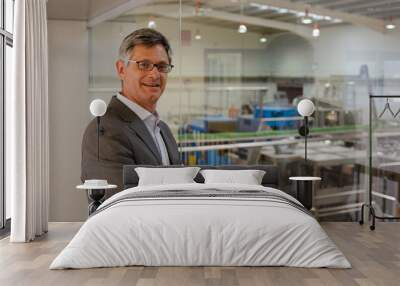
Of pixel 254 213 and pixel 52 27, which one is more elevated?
pixel 52 27

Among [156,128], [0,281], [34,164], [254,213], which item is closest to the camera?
[0,281]

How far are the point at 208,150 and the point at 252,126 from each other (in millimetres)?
583

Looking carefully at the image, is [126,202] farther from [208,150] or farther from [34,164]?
[208,150]

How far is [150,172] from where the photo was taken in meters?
7.20

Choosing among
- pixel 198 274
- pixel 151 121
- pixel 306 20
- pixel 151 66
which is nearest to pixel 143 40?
pixel 151 66

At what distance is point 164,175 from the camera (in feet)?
23.3

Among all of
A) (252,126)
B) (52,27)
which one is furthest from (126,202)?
(52,27)

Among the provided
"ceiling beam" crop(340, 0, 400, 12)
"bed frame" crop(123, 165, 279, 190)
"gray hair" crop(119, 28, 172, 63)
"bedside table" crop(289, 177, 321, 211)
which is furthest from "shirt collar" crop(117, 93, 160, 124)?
"ceiling beam" crop(340, 0, 400, 12)

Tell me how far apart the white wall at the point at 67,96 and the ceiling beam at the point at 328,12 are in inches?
64.5

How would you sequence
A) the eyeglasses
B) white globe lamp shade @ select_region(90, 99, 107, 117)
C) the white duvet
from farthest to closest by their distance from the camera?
the eyeglasses, white globe lamp shade @ select_region(90, 99, 107, 117), the white duvet

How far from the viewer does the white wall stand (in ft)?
26.6

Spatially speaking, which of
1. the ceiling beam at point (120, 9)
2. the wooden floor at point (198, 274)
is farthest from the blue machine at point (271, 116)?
the wooden floor at point (198, 274)

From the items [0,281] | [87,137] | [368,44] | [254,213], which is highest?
[368,44]

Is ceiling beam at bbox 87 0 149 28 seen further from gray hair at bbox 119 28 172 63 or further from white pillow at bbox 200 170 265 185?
white pillow at bbox 200 170 265 185
